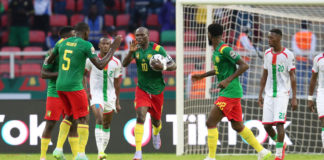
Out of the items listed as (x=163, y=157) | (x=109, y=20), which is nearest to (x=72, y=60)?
(x=163, y=157)

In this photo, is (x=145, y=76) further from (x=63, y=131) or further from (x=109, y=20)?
(x=109, y=20)

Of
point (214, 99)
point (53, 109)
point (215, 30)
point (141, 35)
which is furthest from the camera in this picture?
point (214, 99)

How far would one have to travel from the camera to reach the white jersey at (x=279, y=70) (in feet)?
33.4

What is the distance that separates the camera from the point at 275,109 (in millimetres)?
10281

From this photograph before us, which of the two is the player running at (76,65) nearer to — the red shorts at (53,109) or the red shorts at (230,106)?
the red shorts at (53,109)

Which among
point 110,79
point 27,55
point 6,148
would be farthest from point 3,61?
point 110,79

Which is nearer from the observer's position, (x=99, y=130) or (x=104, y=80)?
(x=99, y=130)

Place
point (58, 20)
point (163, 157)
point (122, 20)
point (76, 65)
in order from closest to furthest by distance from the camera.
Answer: point (76, 65), point (163, 157), point (58, 20), point (122, 20)

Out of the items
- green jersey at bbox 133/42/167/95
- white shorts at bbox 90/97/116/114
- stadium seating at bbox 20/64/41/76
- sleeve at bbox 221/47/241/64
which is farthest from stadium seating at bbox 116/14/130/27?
sleeve at bbox 221/47/241/64

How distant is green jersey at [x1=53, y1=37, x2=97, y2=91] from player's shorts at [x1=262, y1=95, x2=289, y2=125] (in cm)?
294

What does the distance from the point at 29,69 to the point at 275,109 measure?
7155 millimetres

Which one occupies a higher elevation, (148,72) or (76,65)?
(76,65)

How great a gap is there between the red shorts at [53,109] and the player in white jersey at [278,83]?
3.08 m

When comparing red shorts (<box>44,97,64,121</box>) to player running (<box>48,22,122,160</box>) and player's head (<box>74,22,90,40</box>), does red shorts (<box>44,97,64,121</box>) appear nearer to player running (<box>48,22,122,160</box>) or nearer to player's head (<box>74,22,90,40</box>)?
player running (<box>48,22,122,160</box>)
